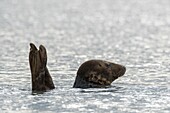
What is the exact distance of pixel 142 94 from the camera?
27.8 meters

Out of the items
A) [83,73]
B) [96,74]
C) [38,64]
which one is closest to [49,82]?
[83,73]

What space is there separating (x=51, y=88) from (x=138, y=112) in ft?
18.9

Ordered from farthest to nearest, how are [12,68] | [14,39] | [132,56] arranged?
1. [14,39]
2. [132,56]
3. [12,68]

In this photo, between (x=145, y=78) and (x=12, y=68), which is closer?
(x=145, y=78)

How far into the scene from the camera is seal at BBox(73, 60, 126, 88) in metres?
29.0

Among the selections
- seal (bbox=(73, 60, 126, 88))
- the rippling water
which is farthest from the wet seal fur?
the rippling water

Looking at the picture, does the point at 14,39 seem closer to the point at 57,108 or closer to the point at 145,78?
the point at 145,78

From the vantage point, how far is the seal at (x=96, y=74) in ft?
95.1

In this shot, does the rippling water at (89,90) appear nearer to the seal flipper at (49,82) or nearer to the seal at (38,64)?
the seal flipper at (49,82)

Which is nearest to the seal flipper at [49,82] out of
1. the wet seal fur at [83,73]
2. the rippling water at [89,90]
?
the wet seal fur at [83,73]

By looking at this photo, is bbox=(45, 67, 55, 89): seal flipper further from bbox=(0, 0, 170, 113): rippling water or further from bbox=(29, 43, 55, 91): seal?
bbox=(0, 0, 170, 113): rippling water

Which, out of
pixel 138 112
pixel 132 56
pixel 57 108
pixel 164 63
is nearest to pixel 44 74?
pixel 57 108

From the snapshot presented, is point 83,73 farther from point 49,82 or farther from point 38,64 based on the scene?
point 38,64

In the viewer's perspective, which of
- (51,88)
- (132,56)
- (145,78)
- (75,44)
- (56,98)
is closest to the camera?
(56,98)
